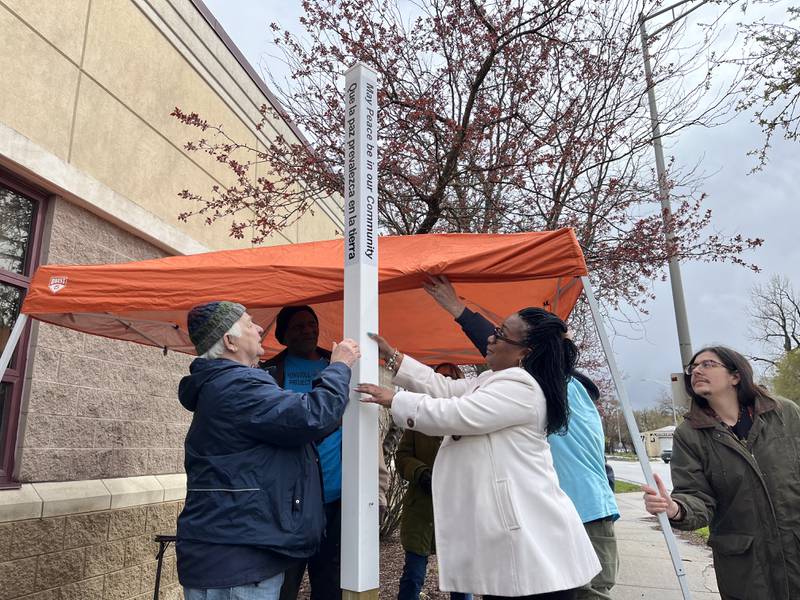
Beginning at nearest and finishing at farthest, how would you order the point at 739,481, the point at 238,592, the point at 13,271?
the point at 238,592 → the point at 739,481 → the point at 13,271

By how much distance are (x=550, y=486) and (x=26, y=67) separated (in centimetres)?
446

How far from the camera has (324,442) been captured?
3.22 metres

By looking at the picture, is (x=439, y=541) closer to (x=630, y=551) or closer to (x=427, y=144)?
(x=427, y=144)

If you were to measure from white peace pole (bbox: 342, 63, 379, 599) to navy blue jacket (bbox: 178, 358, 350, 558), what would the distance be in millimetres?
207

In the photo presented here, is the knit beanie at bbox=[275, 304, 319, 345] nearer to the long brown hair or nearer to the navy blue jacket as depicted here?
the navy blue jacket

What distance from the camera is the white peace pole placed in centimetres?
240

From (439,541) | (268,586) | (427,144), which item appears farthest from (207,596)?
(427,144)

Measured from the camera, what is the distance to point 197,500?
215 cm

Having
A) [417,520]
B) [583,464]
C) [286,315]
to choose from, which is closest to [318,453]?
[286,315]

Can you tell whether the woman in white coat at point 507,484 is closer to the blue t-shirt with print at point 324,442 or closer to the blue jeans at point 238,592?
the blue jeans at point 238,592

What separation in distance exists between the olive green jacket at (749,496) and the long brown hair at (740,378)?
6 cm

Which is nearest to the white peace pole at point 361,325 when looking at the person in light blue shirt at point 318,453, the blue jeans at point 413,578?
the person in light blue shirt at point 318,453

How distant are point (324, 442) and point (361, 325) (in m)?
0.94

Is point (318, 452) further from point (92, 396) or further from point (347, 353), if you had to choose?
point (92, 396)
